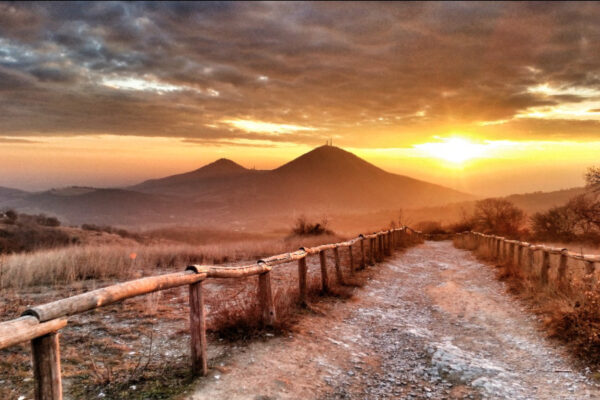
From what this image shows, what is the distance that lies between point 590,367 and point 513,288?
5.60 metres

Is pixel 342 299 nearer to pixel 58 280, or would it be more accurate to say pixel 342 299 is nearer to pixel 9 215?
pixel 58 280

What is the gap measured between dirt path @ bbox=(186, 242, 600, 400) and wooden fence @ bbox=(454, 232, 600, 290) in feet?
3.45

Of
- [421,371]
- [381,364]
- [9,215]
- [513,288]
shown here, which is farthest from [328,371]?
[9,215]

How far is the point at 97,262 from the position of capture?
12789mm

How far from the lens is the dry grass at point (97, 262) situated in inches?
442

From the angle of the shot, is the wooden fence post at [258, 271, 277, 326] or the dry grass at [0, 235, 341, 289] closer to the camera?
the wooden fence post at [258, 271, 277, 326]

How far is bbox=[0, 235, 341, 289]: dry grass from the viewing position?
11233mm

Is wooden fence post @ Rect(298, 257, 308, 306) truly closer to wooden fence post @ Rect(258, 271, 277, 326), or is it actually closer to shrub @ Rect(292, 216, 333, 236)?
wooden fence post @ Rect(258, 271, 277, 326)

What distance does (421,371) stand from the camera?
583cm

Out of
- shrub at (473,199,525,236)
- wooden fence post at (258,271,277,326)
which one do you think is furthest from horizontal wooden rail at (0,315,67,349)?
shrub at (473,199,525,236)

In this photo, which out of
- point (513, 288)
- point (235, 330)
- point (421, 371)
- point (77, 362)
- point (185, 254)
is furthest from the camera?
point (185, 254)

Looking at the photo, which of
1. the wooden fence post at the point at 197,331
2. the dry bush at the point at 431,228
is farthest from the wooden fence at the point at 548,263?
the dry bush at the point at 431,228

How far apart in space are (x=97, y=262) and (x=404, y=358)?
33.1 feet

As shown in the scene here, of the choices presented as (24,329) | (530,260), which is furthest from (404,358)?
(530,260)
